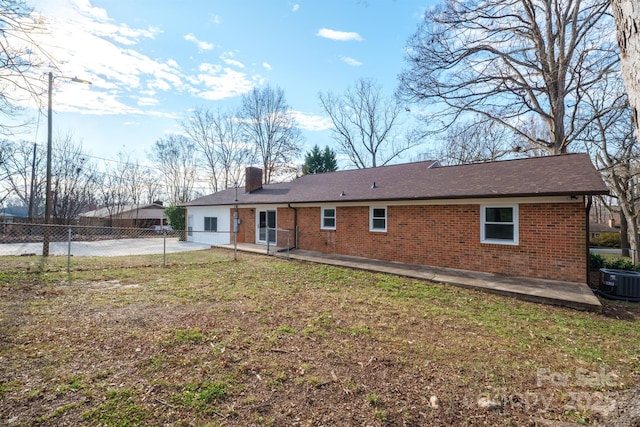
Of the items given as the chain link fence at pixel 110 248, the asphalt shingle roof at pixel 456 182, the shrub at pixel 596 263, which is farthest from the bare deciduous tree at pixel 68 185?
the shrub at pixel 596 263

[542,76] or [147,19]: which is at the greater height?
[542,76]

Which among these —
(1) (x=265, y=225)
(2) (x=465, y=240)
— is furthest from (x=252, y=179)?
(2) (x=465, y=240)

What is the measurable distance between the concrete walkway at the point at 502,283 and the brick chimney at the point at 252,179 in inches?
403

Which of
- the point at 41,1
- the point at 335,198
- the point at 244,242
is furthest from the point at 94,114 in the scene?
the point at 335,198

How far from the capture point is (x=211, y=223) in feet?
63.8

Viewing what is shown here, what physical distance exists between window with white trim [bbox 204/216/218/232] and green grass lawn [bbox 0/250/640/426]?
12.0 metres

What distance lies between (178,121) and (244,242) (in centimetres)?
2132

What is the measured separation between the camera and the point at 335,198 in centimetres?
1270

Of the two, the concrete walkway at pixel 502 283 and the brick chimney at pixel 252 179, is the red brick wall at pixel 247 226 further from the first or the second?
the concrete walkway at pixel 502 283

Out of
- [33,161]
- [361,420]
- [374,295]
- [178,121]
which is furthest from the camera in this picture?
[178,121]

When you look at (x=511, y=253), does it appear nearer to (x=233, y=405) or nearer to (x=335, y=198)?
(x=335, y=198)

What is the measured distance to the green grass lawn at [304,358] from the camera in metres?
2.74

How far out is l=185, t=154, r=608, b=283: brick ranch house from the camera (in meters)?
7.98

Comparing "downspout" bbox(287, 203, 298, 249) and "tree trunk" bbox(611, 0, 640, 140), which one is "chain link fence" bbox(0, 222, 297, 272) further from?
"tree trunk" bbox(611, 0, 640, 140)
